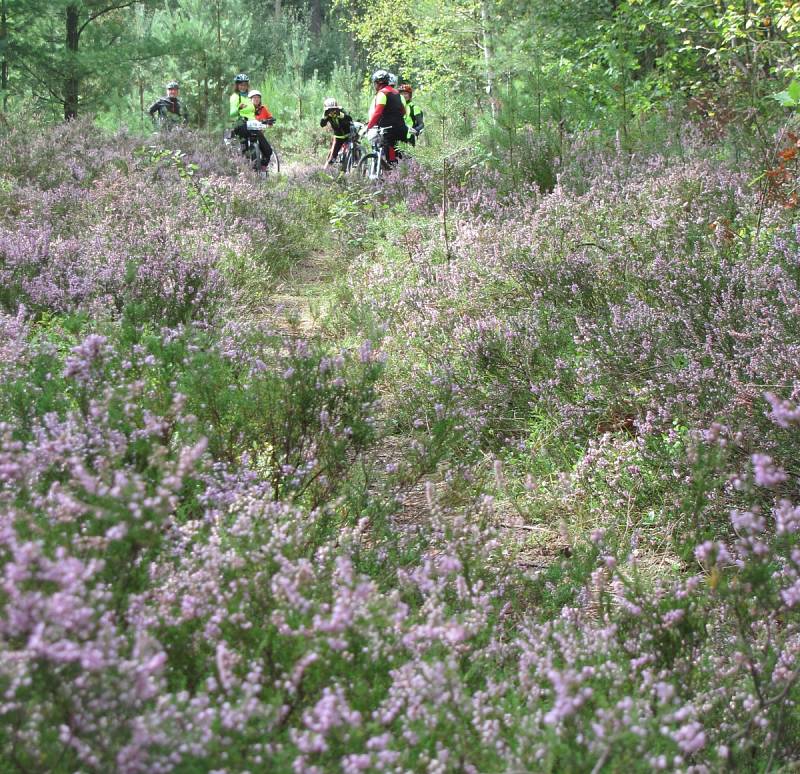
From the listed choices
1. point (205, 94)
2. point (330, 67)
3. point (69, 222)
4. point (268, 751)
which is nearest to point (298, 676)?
point (268, 751)

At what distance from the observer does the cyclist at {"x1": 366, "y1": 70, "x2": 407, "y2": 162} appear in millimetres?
12789

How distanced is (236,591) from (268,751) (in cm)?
48

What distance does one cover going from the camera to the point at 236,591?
1.86 metres

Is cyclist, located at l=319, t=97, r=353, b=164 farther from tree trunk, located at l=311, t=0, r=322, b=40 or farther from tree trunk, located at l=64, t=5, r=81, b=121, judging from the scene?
tree trunk, located at l=311, t=0, r=322, b=40

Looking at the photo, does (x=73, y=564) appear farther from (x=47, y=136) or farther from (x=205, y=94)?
(x=205, y=94)

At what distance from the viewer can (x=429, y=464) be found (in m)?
3.28

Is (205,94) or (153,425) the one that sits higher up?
(205,94)

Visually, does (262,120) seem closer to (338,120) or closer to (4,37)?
(338,120)

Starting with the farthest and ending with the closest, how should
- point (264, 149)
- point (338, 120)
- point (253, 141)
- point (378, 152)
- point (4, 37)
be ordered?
point (264, 149) < point (253, 141) < point (338, 120) < point (4, 37) < point (378, 152)

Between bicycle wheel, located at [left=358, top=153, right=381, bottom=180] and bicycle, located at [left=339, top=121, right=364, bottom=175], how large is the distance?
121 cm

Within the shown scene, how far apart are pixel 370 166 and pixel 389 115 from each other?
0.87 meters

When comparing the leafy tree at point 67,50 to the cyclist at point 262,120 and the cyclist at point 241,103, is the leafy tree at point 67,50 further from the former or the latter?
the cyclist at point 262,120

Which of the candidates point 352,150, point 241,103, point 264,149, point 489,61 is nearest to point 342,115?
point 352,150

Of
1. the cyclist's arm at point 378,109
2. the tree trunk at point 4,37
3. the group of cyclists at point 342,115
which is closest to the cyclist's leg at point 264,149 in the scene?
the group of cyclists at point 342,115
